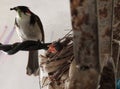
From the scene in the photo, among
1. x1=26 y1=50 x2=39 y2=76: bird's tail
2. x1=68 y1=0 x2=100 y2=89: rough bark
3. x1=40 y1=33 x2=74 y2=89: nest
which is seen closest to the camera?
x1=68 y1=0 x2=100 y2=89: rough bark

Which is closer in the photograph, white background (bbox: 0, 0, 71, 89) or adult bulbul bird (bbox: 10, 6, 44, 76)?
adult bulbul bird (bbox: 10, 6, 44, 76)

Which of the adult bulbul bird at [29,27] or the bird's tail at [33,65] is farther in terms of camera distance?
the adult bulbul bird at [29,27]

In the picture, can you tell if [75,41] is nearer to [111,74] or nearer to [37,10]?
[111,74]

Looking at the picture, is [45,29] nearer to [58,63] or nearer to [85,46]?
[58,63]

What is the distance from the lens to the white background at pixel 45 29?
2.07 metres

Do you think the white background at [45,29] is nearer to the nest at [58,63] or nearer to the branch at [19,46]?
the nest at [58,63]

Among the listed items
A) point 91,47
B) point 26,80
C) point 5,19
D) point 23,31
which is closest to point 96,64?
point 91,47

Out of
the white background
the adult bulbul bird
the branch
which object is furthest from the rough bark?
the white background

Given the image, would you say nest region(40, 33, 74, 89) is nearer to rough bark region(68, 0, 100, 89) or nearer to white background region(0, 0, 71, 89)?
rough bark region(68, 0, 100, 89)

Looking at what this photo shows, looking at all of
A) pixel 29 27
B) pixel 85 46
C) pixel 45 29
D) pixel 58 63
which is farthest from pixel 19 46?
pixel 45 29

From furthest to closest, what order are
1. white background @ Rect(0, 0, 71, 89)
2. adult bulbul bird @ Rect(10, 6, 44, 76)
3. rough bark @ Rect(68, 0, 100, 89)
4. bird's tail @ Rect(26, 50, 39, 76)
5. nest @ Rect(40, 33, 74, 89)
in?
1. white background @ Rect(0, 0, 71, 89)
2. adult bulbul bird @ Rect(10, 6, 44, 76)
3. bird's tail @ Rect(26, 50, 39, 76)
4. nest @ Rect(40, 33, 74, 89)
5. rough bark @ Rect(68, 0, 100, 89)

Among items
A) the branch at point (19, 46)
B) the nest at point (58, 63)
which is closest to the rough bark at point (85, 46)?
the branch at point (19, 46)

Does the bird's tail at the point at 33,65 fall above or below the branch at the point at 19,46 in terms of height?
below

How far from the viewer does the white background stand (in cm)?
207
